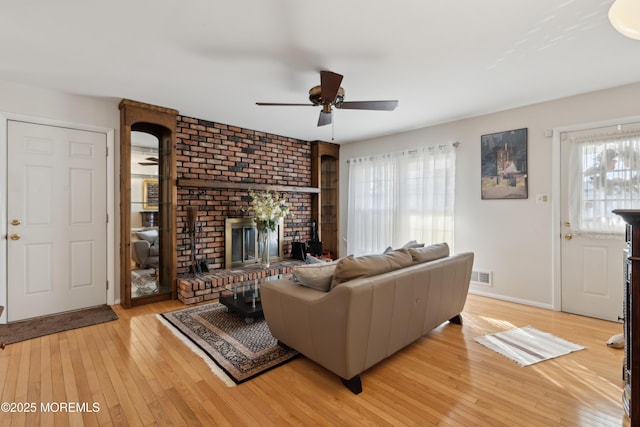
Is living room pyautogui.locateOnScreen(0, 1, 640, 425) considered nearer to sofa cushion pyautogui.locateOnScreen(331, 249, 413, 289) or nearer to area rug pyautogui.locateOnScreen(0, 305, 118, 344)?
area rug pyautogui.locateOnScreen(0, 305, 118, 344)

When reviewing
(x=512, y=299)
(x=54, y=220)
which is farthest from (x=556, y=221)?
(x=54, y=220)

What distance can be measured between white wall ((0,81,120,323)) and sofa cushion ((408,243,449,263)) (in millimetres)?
3495

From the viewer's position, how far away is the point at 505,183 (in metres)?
3.79

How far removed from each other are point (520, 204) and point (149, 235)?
→ 4.92 metres

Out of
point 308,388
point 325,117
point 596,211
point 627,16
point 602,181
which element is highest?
point 325,117

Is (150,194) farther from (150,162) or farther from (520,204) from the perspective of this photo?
(520,204)

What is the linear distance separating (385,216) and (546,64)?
2.97 m

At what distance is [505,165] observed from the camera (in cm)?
379

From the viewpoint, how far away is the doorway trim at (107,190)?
2953mm

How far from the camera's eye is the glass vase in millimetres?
4282

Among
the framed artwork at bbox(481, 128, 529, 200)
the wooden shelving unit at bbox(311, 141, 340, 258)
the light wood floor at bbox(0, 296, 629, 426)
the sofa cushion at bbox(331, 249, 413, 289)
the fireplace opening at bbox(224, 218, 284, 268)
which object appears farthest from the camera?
the wooden shelving unit at bbox(311, 141, 340, 258)

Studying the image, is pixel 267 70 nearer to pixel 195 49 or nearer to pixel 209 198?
pixel 195 49

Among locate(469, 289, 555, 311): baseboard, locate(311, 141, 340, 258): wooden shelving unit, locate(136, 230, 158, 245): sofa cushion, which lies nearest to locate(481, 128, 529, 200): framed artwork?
A: locate(469, 289, 555, 311): baseboard

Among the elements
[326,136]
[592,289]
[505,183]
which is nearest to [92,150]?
[326,136]
